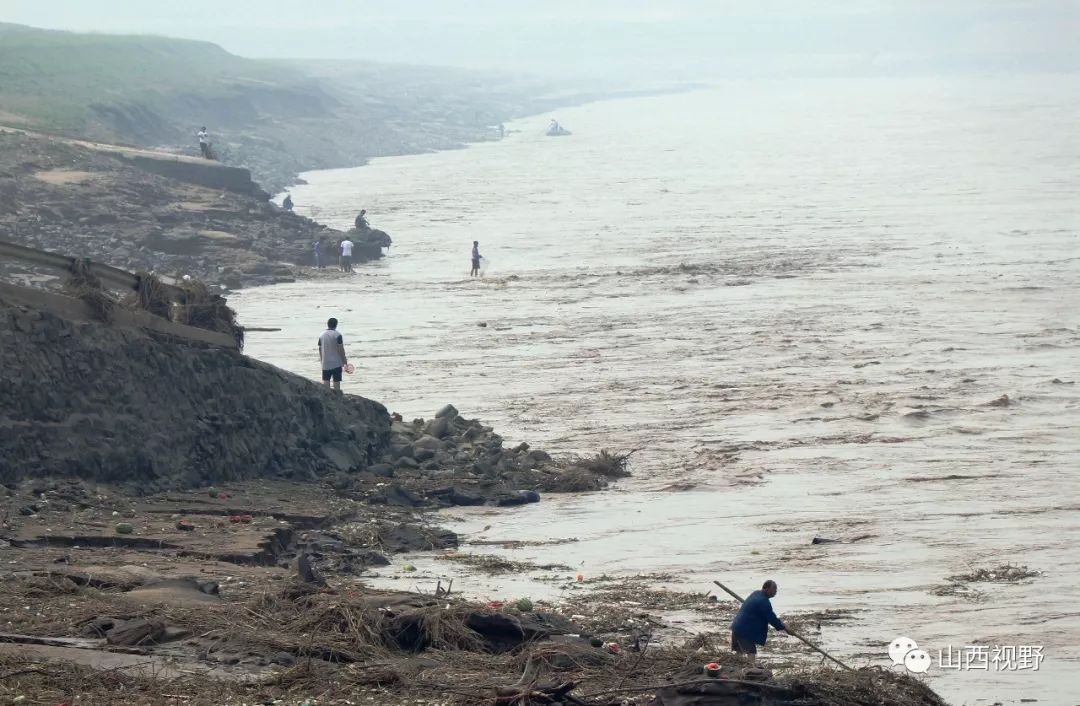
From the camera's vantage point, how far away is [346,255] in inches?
1294

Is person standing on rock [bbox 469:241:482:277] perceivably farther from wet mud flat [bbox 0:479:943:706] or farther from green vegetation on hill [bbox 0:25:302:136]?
green vegetation on hill [bbox 0:25:302:136]

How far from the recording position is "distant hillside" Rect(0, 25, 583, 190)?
58719mm

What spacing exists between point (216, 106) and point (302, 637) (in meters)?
70.3

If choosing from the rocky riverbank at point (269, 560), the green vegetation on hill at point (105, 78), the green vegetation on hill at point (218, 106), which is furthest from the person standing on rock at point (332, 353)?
the green vegetation on hill at point (105, 78)

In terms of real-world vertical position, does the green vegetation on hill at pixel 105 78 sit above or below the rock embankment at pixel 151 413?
above

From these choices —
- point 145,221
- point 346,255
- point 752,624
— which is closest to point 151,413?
point 752,624

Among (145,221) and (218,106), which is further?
(218,106)

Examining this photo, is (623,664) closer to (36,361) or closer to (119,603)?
(119,603)

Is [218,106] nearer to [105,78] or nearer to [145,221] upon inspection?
[105,78]

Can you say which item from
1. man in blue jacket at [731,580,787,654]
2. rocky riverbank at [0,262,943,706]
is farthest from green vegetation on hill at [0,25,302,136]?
man in blue jacket at [731,580,787,654]

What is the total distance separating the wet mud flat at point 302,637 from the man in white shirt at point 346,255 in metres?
20.2

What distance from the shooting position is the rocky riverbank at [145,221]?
31484 millimetres

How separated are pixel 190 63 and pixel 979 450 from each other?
91782 millimetres

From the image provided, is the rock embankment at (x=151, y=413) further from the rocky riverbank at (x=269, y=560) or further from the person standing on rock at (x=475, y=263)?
the person standing on rock at (x=475, y=263)
